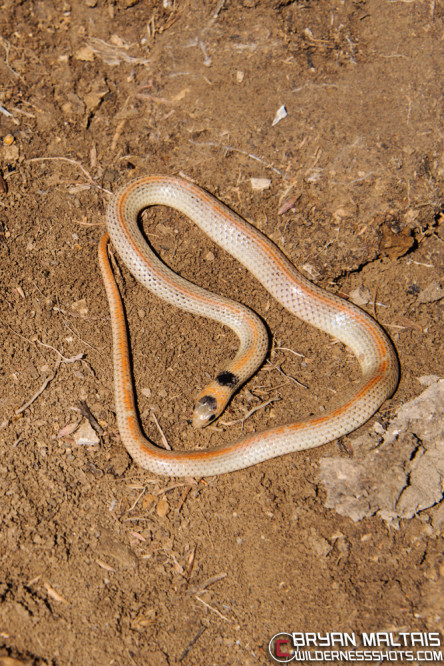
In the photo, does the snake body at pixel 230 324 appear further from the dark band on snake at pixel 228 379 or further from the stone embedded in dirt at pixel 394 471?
the stone embedded in dirt at pixel 394 471

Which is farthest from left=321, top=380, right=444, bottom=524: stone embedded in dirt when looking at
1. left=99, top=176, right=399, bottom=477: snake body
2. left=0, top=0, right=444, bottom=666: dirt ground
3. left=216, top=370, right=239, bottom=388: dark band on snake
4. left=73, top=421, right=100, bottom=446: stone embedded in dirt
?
left=73, top=421, right=100, bottom=446: stone embedded in dirt

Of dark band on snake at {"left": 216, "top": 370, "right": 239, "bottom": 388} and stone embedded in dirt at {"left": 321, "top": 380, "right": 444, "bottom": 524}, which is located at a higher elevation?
dark band on snake at {"left": 216, "top": 370, "right": 239, "bottom": 388}

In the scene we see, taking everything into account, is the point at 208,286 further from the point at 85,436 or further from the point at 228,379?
the point at 85,436

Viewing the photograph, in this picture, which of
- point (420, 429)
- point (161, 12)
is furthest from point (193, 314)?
point (161, 12)

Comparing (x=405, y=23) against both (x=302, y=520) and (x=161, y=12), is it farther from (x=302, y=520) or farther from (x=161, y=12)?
(x=302, y=520)

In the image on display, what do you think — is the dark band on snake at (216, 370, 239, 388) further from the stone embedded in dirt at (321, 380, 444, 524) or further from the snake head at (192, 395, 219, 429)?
the stone embedded in dirt at (321, 380, 444, 524)

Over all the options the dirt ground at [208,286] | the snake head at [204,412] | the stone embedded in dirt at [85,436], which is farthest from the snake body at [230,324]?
the stone embedded in dirt at [85,436]

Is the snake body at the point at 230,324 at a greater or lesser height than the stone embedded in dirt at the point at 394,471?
greater
